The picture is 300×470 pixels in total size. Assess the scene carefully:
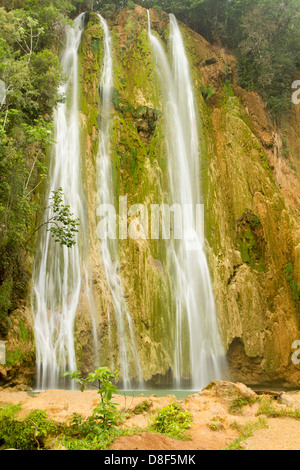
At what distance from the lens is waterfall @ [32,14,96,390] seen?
10.8m

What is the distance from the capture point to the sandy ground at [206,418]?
4.29 m

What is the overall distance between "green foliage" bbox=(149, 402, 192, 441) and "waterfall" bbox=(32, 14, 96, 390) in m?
5.88

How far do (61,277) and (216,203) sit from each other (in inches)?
Answer: 311

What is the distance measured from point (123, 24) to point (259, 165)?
1111cm

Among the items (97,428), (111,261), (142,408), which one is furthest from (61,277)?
(97,428)

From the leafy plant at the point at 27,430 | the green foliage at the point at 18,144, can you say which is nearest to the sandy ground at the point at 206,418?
the leafy plant at the point at 27,430

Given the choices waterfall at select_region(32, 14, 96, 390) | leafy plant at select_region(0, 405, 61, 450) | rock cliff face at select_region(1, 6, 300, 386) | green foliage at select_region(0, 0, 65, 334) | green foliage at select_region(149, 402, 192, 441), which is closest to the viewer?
leafy plant at select_region(0, 405, 61, 450)

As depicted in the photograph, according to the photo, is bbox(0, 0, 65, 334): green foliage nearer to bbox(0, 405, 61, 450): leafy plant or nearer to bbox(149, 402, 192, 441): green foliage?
bbox(0, 405, 61, 450): leafy plant

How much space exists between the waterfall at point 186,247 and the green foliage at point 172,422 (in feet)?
22.8

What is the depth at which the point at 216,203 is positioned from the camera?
53.3 ft

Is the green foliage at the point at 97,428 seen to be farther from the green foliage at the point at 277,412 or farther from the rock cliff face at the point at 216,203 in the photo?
the rock cliff face at the point at 216,203

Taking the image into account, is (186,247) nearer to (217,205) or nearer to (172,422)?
(217,205)

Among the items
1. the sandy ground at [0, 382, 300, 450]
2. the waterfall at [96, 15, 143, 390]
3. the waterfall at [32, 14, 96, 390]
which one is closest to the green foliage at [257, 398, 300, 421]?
the sandy ground at [0, 382, 300, 450]

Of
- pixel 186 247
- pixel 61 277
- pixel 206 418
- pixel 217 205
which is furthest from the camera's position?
pixel 217 205
